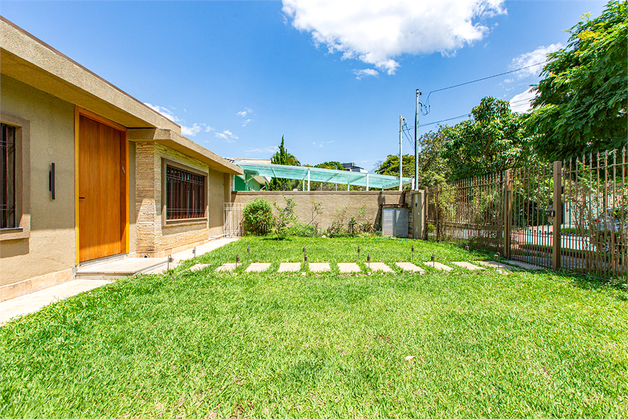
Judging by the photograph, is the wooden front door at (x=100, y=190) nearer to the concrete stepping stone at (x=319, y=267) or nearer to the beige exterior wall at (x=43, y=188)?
the beige exterior wall at (x=43, y=188)

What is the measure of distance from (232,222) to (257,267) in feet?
22.4

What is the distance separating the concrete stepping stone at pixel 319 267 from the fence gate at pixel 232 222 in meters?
6.88

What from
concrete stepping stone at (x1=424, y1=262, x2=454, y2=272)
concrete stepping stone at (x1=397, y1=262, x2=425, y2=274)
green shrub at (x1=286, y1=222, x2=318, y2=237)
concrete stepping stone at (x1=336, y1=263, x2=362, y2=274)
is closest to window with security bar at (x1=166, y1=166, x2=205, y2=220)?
green shrub at (x1=286, y1=222, x2=318, y2=237)

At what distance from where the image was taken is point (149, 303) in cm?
355

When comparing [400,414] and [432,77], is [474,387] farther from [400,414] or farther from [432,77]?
[432,77]

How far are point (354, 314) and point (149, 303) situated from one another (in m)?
2.83

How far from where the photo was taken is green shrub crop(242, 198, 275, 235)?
11211 millimetres

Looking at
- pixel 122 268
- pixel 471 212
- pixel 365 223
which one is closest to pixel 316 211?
pixel 365 223

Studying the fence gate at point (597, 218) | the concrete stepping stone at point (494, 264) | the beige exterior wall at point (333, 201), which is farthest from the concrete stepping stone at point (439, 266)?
the beige exterior wall at point (333, 201)

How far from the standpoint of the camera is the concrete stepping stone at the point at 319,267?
5.40m

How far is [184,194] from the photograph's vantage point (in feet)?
27.5

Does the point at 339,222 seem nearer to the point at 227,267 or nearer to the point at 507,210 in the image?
the point at 507,210

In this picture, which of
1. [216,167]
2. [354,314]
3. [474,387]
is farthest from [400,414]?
[216,167]

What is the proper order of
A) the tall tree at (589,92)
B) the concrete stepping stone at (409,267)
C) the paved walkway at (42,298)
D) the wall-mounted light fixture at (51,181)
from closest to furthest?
the paved walkway at (42,298), the wall-mounted light fixture at (51,181), the tall tree at (589,92), the concrete stepping stone at (409,267)
